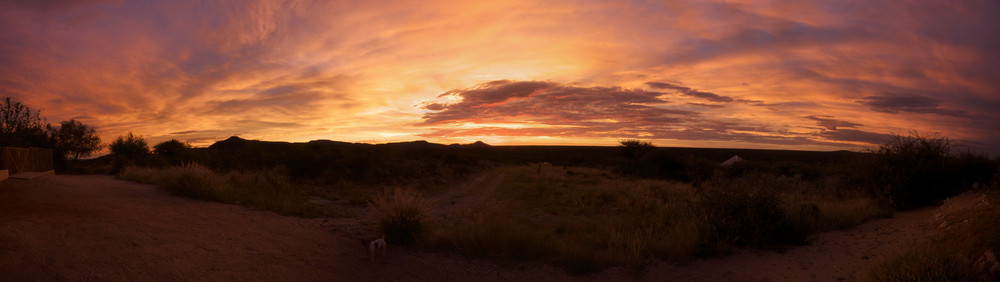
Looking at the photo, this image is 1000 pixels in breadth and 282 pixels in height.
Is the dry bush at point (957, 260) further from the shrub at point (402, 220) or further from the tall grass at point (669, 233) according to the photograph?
the shrub at point (402, 220)

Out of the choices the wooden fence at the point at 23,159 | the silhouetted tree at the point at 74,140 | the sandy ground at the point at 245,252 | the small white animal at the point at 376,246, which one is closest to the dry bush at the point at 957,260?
the sandy ground at the point at 245,252

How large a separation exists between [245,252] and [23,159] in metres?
12.5

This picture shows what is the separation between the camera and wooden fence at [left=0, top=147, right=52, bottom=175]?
37.5ft

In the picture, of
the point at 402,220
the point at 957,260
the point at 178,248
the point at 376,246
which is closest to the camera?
the point at 957,260

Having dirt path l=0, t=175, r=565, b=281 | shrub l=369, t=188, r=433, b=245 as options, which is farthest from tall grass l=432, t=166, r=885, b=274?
dirt path l=0, t=175, r=565, b=281

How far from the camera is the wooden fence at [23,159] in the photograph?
11430 millimetres

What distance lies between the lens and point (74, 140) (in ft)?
79.9

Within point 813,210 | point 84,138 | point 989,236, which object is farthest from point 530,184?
point 84,138

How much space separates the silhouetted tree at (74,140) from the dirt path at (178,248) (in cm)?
1902

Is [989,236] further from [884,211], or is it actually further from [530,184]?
[530,184]

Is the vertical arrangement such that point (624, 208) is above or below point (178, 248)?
below

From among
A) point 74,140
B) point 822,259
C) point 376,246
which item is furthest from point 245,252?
point 74,140

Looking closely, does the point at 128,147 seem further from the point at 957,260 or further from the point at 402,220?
the point at 957,260

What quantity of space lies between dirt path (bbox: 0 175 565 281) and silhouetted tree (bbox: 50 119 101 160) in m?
19.0
